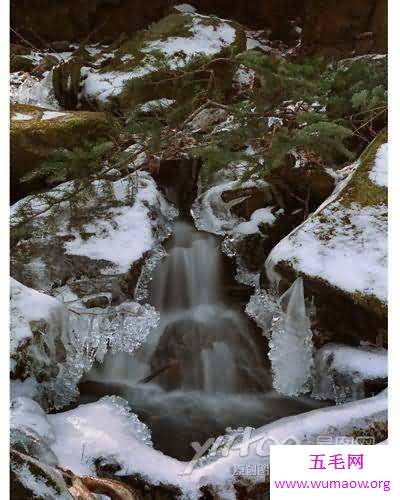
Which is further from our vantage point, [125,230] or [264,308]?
[125,230]

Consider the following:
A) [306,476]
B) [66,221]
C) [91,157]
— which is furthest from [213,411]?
[66,221]

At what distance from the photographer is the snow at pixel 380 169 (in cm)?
378

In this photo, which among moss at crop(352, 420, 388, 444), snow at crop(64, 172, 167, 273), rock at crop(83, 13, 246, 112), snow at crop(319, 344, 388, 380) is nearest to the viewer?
moss at crop(352, 420, 388, 444)

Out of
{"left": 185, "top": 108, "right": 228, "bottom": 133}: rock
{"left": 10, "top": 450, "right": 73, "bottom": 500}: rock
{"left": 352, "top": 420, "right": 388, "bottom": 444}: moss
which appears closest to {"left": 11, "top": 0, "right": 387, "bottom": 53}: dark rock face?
{"left": 185, "top": 108, "right": 228, "bottom": 133}: rock

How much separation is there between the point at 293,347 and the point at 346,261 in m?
0.70

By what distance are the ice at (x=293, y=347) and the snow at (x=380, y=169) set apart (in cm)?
108

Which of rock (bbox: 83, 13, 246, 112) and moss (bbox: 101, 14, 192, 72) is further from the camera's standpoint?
moss (bbox: 101, 14, 192, 72)

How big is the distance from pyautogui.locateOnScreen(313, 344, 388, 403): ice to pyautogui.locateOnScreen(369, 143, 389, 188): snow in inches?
51.6

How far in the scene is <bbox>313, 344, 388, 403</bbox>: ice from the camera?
3.07m

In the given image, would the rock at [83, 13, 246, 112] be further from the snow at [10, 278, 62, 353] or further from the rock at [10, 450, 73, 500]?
the rock at [10, 450, 73, 500]

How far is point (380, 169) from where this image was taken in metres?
3.85

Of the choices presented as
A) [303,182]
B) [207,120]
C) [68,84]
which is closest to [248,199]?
[303,182]

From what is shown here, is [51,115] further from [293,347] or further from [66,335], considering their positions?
[293,347]

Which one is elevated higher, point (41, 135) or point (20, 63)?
point (20, 63)
